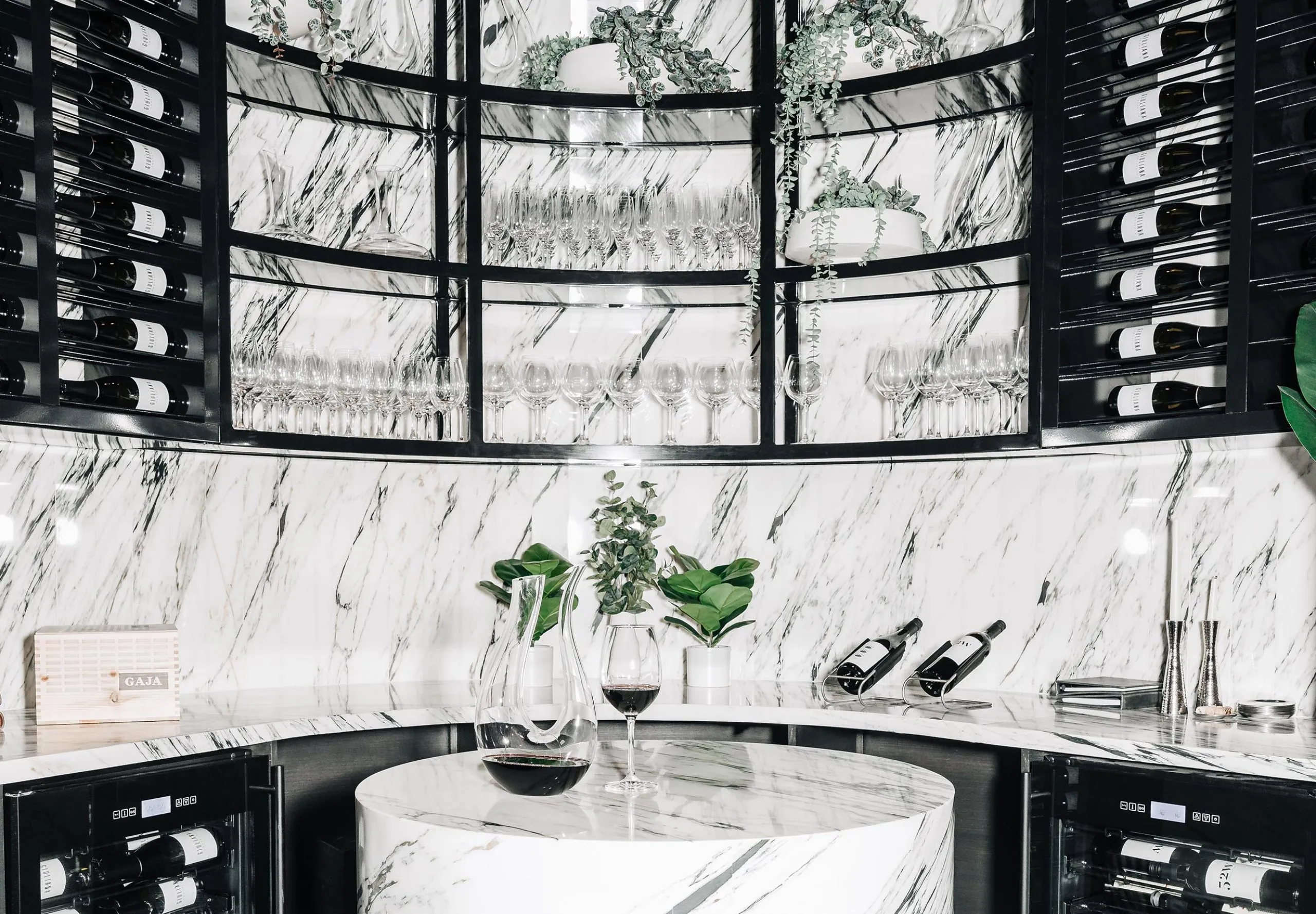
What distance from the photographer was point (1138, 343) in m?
2.94

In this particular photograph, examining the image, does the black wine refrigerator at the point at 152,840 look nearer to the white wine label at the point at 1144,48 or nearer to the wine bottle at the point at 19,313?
the wine bottle at the point at 19,313

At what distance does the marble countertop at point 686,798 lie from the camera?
164cm

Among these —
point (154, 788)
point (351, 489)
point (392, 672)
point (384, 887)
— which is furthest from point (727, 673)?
point (384, 887)

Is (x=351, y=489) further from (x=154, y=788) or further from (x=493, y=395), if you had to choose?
(x=154, y=788)

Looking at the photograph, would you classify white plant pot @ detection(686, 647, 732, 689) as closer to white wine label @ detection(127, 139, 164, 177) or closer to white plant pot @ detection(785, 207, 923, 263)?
white plant pot @ detection(785, 207, 923, 263)

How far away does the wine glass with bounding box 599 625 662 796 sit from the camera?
6.26ft

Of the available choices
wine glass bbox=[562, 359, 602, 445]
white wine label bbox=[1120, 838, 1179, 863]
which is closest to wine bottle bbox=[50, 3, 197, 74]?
wine glass bbox=[562, 359, 602, 445]

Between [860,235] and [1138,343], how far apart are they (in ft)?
2.64

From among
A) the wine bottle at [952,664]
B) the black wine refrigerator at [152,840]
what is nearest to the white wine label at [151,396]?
the black wine refrigerator at [152,840]

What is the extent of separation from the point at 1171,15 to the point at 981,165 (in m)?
0.64

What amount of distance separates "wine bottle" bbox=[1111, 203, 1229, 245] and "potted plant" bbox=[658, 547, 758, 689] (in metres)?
1.42

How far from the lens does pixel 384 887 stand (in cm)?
169

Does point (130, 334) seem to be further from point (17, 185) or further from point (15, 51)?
point (15, 51)

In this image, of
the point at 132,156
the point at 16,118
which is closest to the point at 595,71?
the point at 132,156
